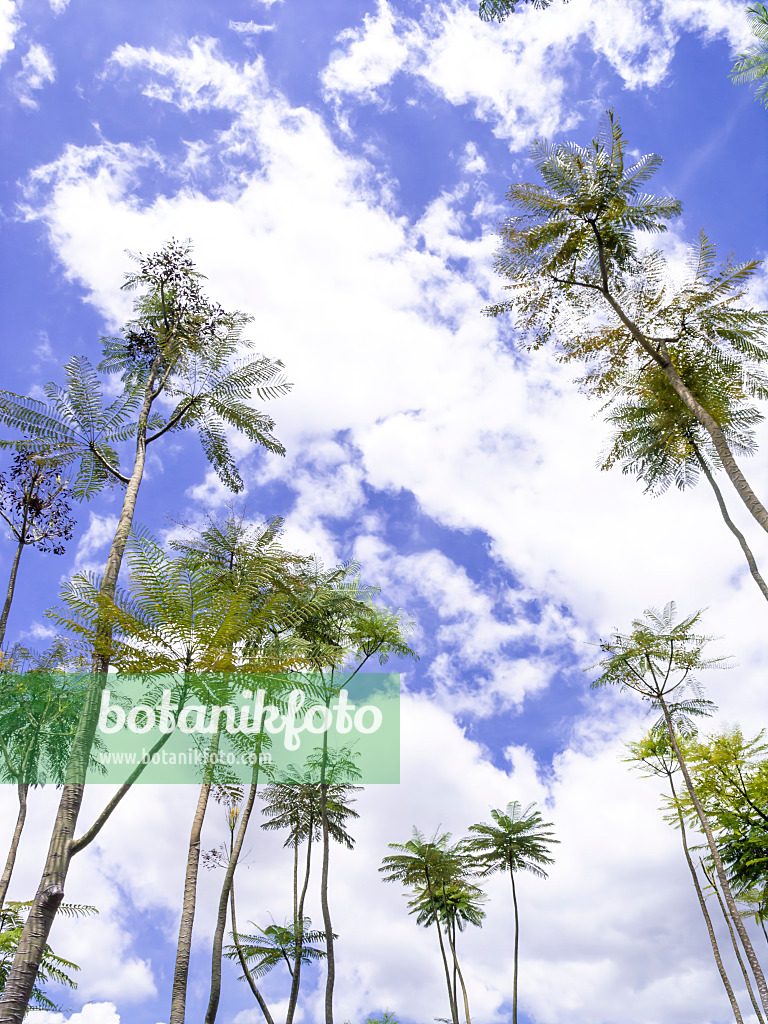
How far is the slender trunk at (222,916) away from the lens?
13994 millimetres

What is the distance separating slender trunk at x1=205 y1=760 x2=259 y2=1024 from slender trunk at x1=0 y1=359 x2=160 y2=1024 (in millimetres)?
6585

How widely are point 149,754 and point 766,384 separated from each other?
14.3m

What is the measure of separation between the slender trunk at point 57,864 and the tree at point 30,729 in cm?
849

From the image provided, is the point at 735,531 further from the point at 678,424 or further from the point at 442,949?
the point at 442,949

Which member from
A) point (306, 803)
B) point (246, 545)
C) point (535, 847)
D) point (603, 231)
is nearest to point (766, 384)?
point (603, 231)

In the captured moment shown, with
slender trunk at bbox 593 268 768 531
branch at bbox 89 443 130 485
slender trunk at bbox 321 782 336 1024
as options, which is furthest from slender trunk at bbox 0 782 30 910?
slender trunk at bbox 593 268 768 531

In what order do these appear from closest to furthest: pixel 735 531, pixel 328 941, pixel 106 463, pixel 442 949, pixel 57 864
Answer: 1. pixel 57 864
2. pixel 106 463
3. pixel 735 531
4. pixel 328 941
5. pixel 442 949

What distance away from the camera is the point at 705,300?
503 inches

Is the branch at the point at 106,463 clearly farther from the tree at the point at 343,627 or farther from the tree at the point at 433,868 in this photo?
the tree at the point at 433,868

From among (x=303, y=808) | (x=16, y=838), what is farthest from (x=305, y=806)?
(x=16, y=838)

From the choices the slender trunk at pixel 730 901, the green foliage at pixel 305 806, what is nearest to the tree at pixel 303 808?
the green foliage at pixel 305 806

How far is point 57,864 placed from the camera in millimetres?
5586

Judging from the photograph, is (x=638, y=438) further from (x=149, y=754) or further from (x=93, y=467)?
(x=149, y=754)

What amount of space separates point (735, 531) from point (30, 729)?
16.6 meters
